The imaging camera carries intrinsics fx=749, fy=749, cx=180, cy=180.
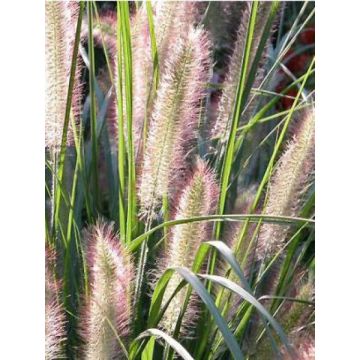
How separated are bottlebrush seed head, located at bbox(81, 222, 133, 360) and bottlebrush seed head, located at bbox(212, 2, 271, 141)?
30cm

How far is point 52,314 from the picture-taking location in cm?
105

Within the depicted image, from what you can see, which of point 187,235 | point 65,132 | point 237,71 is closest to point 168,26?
point 237,71

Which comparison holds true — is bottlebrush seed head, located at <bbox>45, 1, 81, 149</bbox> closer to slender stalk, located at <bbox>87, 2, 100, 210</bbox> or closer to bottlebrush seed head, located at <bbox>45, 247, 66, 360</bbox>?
slender stalk, located at <bbox>87, 2, 100, 210</bbox>

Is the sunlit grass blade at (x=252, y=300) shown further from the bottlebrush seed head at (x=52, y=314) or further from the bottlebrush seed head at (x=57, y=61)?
the bottlebrush seed head at (x=57, y=61)

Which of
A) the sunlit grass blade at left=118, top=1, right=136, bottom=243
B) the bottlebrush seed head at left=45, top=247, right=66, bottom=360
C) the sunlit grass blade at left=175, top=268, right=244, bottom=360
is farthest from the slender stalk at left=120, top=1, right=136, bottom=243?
the sunlit grass blade at left=175, top=268, right=244, bottom=360

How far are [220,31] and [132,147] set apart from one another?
343mm

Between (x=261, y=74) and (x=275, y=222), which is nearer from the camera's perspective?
(x=275, y=222)

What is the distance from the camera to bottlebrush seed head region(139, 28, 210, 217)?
1.06 meters

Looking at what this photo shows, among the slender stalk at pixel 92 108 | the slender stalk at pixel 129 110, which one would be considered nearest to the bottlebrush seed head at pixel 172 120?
the slender stalk at pixel 129 110

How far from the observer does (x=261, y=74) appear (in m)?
1.29

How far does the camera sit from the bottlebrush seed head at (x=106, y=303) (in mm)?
1004

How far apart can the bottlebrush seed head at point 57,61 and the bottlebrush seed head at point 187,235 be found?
221mm

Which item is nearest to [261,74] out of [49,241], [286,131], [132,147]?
[286,131]
